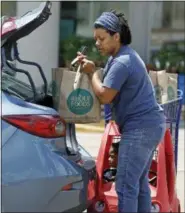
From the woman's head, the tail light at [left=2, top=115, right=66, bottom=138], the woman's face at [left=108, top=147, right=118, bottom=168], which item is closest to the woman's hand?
the woman's head

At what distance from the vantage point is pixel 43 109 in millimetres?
3492

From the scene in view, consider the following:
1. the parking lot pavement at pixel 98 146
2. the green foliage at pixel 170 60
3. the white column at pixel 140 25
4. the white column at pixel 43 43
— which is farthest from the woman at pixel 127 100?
the white column at pixel 140 25

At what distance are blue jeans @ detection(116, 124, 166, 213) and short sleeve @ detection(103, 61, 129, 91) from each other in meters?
0.35

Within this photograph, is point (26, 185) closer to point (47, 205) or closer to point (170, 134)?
point (47, 205)

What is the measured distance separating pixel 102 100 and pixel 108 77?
157 mm

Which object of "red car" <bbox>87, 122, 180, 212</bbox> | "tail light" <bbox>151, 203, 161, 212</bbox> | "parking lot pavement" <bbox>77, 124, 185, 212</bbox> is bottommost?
"parking lot pavement" <bbox>77, 124, 185, 212</bbox>

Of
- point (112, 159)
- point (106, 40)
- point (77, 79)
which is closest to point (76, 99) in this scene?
point (77, 79)

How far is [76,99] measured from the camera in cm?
356

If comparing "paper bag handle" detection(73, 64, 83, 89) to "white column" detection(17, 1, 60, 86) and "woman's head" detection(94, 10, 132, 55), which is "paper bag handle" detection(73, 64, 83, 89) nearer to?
"woman's head" detection(94, 10, 132, 55)

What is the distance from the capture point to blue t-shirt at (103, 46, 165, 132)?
3.49 metres

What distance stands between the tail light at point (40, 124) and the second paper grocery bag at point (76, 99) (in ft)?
0.32

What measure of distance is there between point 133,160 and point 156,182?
64 centimetres

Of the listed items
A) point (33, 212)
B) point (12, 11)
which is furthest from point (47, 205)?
point (12, 11)

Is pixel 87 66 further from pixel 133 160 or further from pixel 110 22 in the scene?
pixel 133 160
